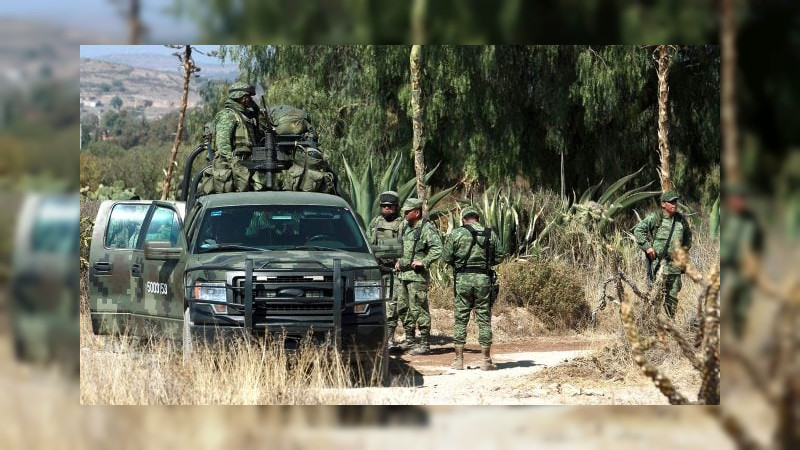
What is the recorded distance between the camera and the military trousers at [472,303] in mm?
10797

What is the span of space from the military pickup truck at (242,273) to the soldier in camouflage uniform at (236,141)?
1.34 feet

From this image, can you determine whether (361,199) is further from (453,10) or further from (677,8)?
(677,8)

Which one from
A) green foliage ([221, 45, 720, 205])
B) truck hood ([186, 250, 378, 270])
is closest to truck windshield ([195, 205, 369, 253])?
truck hood ([186, 250, 378, 270])

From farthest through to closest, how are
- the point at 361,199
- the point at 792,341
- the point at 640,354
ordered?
the point at 361,199 < the point at 640,354 < the point at 792,341

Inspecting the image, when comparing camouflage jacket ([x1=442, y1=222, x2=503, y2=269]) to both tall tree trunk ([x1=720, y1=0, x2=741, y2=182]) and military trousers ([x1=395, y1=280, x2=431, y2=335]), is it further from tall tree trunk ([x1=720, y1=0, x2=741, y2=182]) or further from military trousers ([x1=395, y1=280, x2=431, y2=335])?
tall tree trunk ([x1=720, y1=0, x2=741, y2=182])

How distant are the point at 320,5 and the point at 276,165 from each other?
1.81 metres

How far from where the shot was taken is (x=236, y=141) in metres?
11.2

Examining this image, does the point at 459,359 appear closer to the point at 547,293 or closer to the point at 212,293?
the point at 547,293

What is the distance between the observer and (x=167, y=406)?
7.70 m

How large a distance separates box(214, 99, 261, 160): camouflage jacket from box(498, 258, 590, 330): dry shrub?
4018 mm

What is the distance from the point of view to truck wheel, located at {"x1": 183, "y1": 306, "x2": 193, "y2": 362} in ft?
28.8

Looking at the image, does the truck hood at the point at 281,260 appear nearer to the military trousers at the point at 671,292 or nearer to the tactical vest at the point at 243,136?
the tactical vest at the point at 243,136

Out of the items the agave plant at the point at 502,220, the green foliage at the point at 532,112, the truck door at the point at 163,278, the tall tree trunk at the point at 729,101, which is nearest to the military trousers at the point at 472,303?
the truck door at the point at 163,278

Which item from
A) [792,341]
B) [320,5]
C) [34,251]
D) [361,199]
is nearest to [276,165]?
[320,5]
